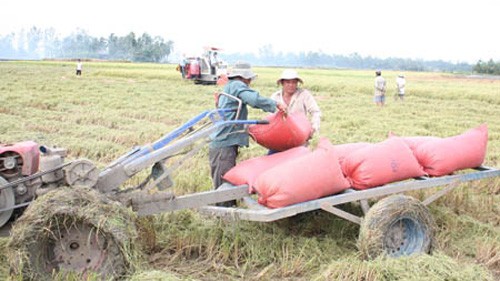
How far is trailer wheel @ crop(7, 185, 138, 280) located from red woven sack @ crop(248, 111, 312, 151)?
152 centimetres

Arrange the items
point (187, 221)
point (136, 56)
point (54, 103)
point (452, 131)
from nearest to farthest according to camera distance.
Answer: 1. point (187, 221)
2. point (452, 131)
3. point (54, 103)
4. point (136, 56)

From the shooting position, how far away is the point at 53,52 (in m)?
193

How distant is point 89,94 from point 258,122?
16096mm

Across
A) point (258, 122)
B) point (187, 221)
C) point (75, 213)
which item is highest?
point (258, 122)

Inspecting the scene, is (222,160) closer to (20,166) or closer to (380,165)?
(380,165)

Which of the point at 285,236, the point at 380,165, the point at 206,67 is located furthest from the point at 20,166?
the point at 206,67

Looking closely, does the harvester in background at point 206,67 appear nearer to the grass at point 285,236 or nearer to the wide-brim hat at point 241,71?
the grass at point 285,236

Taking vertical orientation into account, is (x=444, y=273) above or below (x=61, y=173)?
below

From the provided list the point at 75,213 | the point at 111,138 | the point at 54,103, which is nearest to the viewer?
the point at 75,213

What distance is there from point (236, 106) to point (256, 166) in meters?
0.65

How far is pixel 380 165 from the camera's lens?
4719 mm

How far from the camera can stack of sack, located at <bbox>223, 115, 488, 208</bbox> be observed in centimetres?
434

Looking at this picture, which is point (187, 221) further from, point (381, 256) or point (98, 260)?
point (381, 256)

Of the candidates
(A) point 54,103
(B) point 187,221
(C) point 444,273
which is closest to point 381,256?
(C) point 444,273
